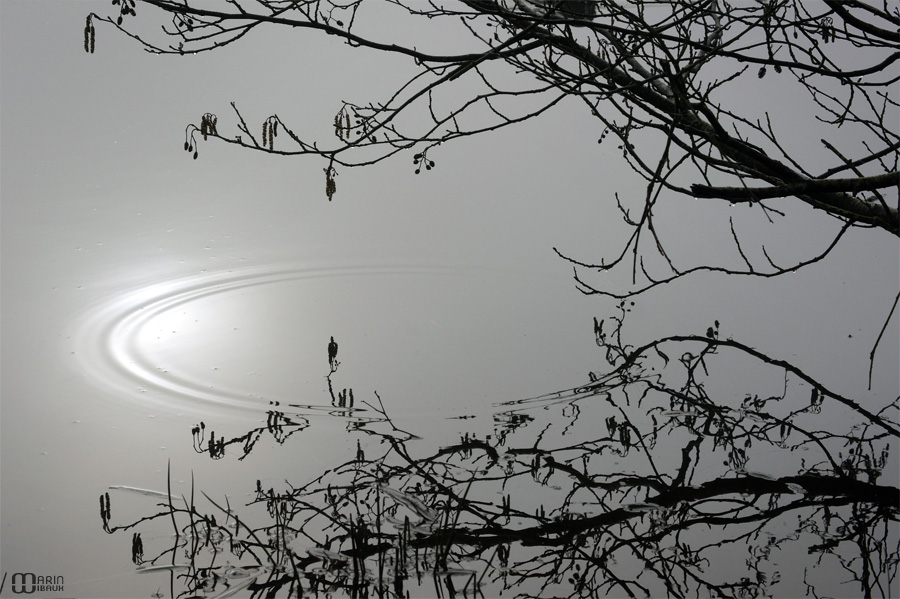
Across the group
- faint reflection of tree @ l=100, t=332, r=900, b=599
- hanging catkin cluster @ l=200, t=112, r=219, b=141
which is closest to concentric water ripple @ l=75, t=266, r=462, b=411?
faint reflection of tree @ l=100, t=332, r=900, b=599

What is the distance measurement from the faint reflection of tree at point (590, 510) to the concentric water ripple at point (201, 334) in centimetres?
41

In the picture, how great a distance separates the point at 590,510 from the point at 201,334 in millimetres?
1554

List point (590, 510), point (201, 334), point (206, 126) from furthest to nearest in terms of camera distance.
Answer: point (201, 334), point (206, 126), point (590, 510)

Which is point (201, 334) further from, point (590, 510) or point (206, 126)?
point (590, 510)

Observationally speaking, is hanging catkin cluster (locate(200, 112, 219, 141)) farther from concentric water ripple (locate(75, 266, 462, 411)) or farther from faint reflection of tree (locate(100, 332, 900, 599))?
faint reflection of tree (locate(100, 332, 900, 599))

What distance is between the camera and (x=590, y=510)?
189cm

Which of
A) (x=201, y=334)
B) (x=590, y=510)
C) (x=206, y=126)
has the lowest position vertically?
(x=590, y=510)

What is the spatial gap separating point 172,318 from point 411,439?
119 cm

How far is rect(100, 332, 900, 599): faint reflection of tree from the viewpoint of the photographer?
5.43 feet

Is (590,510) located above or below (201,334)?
below

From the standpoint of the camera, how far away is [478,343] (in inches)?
115

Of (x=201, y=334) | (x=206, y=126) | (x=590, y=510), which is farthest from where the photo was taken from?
(x=201, y=334)

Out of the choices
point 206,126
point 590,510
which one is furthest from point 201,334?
point 590,510

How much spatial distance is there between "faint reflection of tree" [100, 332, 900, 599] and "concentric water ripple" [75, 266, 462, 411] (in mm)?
408
